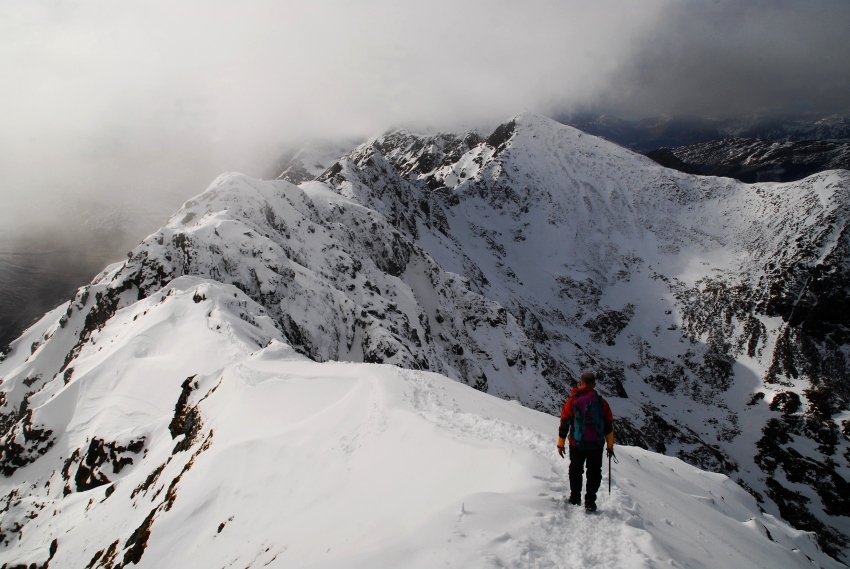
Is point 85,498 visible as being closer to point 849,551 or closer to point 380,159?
point 849,551

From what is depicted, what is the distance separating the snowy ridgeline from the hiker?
47 cm

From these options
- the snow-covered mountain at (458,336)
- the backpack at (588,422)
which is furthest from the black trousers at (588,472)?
the snow-covered mountain at (458,336)

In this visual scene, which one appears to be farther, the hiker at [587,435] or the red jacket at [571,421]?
the red jacket at [571,421]

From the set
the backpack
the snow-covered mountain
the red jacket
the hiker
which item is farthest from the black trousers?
the snow-covered mountain

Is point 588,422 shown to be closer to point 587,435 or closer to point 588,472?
point 587,435

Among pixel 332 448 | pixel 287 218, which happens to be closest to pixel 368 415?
pixel 332 448

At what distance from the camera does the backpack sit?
7375mm

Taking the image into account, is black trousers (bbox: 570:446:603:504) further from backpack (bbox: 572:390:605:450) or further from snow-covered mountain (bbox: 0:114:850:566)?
snow-covered mountain (bbox: 0:114:850:566)

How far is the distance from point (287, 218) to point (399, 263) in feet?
67.8

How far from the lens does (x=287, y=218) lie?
55.1 metres

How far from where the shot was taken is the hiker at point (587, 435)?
722 cm

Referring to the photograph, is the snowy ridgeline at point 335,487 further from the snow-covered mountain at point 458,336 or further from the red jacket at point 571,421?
the red jacket at point 571,421

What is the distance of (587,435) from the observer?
7410 mm

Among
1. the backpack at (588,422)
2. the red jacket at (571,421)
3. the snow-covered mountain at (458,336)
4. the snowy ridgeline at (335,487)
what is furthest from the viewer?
the snow-covered mountain at (458,336)
